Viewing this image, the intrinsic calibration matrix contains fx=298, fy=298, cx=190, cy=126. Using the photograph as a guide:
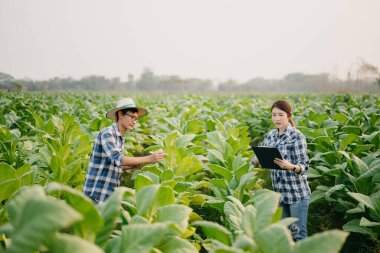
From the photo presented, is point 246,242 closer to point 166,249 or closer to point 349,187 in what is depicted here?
point 166,249

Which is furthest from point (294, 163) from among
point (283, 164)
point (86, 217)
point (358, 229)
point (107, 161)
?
point (86, 217)

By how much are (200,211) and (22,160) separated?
2.63 meters

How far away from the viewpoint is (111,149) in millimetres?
2939

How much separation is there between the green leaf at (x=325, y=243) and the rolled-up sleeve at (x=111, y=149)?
193 cm

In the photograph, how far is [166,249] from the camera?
6.12ft

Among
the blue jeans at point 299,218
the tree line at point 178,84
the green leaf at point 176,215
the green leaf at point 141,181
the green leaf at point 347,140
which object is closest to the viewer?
the green leaf at point 176,215

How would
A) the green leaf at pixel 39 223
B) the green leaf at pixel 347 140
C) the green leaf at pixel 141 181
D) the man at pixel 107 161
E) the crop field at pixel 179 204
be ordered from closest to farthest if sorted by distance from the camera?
the green leaf at pixel 39 223 < the crop field at pixel 179 204 < the green leaf at pixel 141 181 < the man at pixel 107 161 < the green leaf at pixel 347 140

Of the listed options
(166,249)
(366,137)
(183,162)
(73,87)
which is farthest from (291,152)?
(73,87)

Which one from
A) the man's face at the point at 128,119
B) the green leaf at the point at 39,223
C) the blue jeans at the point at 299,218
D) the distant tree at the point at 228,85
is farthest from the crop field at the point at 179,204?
the distant tree at the point at 228,85

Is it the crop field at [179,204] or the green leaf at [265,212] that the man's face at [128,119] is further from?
the green leaf at [265,212]

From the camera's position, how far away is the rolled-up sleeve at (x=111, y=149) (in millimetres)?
2926

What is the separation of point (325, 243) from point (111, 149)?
2.13 metres

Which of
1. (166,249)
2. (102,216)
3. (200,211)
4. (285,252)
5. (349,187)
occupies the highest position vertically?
(102,216)

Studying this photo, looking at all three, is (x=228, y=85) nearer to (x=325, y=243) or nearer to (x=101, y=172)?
(x=101, y=172)
